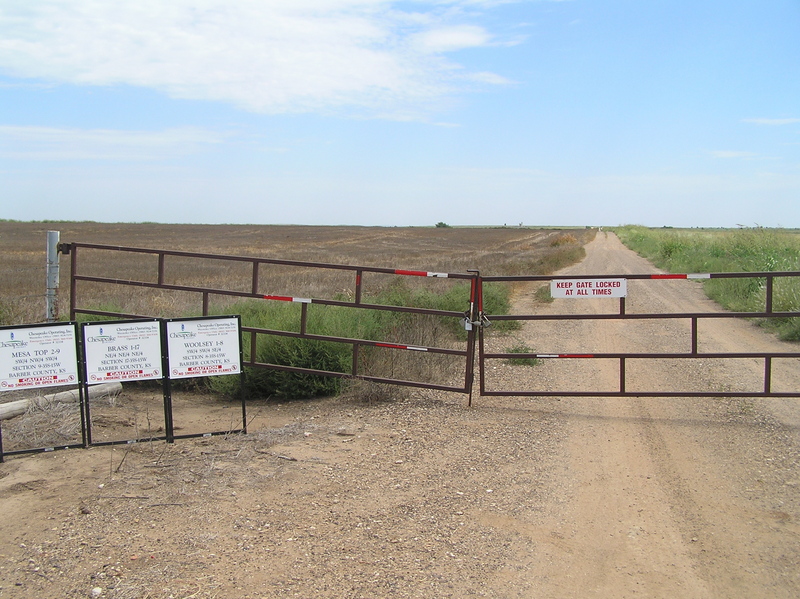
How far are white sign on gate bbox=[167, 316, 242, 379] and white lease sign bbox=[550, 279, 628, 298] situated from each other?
11.1 ft

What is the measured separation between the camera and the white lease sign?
7.27 meters

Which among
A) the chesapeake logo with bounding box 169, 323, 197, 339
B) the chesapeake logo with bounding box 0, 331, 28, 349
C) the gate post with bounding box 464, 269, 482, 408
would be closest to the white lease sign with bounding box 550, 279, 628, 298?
the gate post with bounding box 464, 269, 482, 408

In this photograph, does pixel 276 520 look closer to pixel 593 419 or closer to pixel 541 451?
pixel 541 451

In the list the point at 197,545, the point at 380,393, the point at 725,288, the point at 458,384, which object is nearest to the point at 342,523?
the point at 197,545

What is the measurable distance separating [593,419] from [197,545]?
436cm

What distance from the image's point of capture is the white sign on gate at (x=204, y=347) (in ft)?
20.3

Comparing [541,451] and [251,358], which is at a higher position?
[251,358]

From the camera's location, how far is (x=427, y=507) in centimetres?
475

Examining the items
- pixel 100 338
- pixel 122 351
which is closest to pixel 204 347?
pixel 122 351

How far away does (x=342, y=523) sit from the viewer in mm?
4480

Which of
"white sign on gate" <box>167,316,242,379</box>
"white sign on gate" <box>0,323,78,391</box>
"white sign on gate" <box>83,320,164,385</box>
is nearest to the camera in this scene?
"white sign on gate" <box>0,323,78,391</box>

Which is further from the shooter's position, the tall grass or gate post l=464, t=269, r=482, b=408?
the tall grass

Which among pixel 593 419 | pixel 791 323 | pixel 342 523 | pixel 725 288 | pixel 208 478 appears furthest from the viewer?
pixel 725 288

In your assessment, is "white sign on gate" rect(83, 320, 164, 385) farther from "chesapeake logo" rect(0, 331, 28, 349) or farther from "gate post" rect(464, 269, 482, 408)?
"gate post" rect(464, 269, 482, 408)
